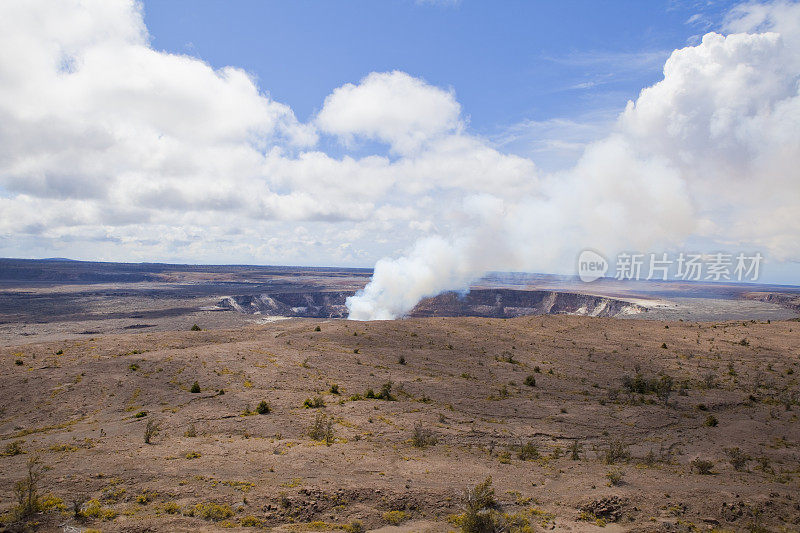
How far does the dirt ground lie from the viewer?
43.3ft

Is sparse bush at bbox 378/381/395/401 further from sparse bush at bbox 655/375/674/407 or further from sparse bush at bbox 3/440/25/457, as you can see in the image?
sparse bush at bbox 655/375/674/407

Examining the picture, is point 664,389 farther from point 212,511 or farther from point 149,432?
point 149,432

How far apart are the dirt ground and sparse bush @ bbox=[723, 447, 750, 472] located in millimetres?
120

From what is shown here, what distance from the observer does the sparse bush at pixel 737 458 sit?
18297 millimetres

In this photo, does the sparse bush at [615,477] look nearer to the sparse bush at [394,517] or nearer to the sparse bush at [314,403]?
the sparse bush at [394,517]

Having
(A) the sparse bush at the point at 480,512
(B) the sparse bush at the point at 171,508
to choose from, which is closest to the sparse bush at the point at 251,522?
(B) the sparse bush at the point at 171,508

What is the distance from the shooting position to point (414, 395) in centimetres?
2852

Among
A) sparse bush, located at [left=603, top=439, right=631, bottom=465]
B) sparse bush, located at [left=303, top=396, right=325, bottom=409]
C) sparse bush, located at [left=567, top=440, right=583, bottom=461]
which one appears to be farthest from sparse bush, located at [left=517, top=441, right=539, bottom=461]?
sparse bush, located at [left=303, top=396, right=325, bottom=409]

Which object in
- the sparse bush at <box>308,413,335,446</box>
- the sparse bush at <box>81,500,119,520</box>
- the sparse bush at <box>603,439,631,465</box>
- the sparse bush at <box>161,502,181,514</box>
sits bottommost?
the sparse bush at <box>308,413,335,446</box>

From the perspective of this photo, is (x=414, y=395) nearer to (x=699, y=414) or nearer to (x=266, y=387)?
(x=266, y=387)

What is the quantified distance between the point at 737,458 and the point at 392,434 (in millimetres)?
16325

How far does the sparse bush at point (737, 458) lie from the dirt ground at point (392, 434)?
0.40 ft

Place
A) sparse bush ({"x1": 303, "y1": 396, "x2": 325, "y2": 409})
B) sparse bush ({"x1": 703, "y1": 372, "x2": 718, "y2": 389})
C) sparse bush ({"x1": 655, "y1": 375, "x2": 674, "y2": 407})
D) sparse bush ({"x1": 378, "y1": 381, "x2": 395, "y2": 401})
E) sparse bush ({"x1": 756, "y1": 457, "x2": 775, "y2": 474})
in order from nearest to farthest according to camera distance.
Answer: sparse bush ({"x1": 756, "y1": 457, "x2": 775, "y2": 474})
sparse bush ({"x1": 303, "y1": 396, "x2": 325, "y2": 409})
sparse bush ({"x1": 378, "y1": 381, "x2": 395, "y2": 401})
sparse bush ({"x1": 655, "y1": 375, "x2": 674, "y2": 407})
sparse bush ({"x1": 703, "y1": 372, "x2": 718, "y2": 389})

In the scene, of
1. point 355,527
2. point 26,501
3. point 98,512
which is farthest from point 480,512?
point 26,501
